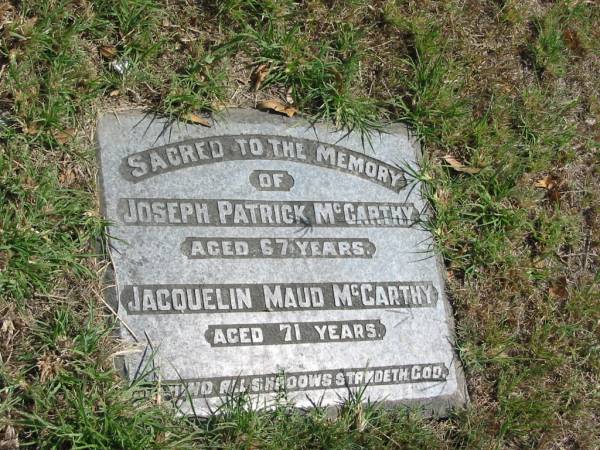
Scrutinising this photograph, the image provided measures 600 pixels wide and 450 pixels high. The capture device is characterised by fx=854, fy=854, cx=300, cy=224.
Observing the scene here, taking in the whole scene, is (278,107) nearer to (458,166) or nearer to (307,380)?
(458,166)

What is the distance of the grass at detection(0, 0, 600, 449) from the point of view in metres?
2.68

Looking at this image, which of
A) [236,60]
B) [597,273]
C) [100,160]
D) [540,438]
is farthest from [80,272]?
[597,273]

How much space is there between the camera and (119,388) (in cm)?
265

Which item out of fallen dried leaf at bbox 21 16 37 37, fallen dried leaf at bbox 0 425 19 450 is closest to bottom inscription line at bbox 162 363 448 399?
fallen dried leaf at bbox 0 425 19 450

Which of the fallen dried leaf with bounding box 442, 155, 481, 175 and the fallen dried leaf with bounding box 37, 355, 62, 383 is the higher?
the fallen dried leaf with bounding box 442, 155, 481, 175

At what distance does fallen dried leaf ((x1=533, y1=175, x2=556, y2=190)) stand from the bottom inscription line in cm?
101

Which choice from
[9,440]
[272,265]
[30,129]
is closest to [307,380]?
[272,265]

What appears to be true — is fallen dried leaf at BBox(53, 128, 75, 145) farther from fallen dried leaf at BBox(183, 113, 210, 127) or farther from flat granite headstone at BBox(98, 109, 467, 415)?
fallen dried leaf at BBox(183, 113, 210, 127)

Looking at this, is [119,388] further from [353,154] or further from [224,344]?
[353,154]

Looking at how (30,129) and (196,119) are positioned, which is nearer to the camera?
(30,129)

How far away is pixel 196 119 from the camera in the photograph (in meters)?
3.09

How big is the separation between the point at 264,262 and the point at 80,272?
63 cm

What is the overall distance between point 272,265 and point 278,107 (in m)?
0.64

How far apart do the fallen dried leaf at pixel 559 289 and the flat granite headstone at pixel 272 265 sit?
56 centimetres
